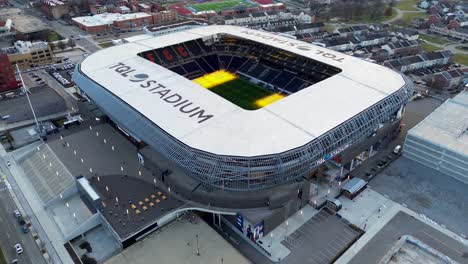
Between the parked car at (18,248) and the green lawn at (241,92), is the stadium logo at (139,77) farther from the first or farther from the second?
the parked car at (18,248)

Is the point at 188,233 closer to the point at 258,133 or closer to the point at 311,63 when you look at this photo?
the point at 258,133

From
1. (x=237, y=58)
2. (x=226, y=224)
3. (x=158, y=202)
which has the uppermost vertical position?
(x=237, y=58)

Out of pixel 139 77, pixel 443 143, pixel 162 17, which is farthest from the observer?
pixel 162 17

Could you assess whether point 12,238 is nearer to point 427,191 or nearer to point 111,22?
point 427,191

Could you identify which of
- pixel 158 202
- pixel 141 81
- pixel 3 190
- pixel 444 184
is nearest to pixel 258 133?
pixel 158 202

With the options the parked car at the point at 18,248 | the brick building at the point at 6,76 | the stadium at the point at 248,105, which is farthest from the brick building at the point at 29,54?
the parked car at the point at 18,248

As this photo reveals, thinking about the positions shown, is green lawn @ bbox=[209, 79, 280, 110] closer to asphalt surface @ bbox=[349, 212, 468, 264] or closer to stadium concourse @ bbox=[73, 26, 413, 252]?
stadium concourse @ bbox=[73, 26, 413, 252]

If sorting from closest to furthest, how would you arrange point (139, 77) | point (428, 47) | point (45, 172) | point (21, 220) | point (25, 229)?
point (25, 229)
point (21, 220)
point (45, 172)
point (139, 77)
point (428, 47)

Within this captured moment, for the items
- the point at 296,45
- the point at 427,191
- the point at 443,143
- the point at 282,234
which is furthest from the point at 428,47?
the point at 282,234
